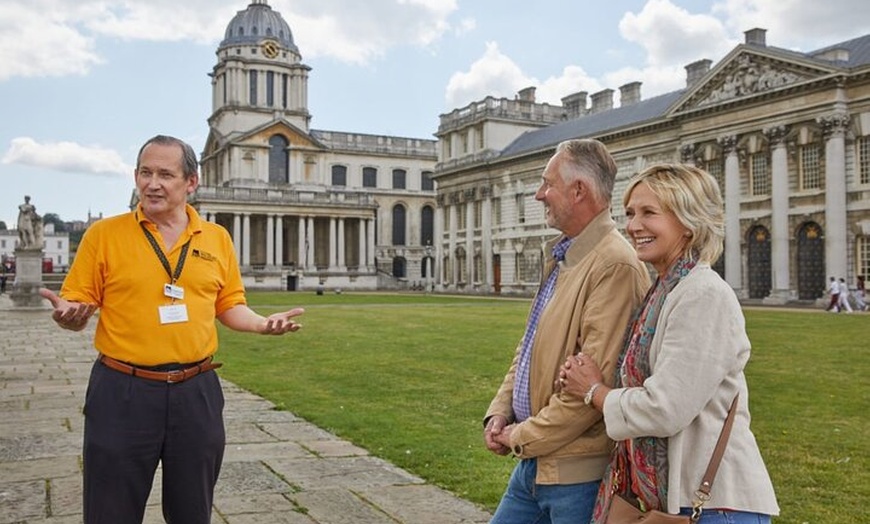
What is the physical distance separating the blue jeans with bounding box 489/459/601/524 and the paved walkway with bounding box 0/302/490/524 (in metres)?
2.19

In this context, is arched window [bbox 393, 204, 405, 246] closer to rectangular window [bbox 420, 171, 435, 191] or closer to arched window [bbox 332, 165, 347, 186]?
rectangular window [bbox 420, 171, 435, 191]

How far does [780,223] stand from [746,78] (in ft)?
23.2

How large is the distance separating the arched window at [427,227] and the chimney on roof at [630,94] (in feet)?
128

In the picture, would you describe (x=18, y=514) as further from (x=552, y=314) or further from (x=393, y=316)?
(x=393, y=316)

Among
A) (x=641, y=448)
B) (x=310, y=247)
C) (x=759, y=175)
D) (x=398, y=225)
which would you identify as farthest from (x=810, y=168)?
(x=398, y=225)

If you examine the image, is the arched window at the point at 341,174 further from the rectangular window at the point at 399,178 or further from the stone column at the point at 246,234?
the stone column at the point at 246,234

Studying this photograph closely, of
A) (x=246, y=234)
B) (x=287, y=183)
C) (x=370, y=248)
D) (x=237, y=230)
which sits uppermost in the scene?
(x=287, y=183)

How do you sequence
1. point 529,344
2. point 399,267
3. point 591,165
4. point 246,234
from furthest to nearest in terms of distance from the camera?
point 399,267 < point 246,234 < point 529,344 < point 591,165

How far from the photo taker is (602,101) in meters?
59.3

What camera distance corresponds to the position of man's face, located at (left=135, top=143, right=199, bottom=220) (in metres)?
3.73

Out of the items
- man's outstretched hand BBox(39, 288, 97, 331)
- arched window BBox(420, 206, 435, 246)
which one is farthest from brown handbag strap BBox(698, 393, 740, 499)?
arched window BBox(420, 206, 435, 246)

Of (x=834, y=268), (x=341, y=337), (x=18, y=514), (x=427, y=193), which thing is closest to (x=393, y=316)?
(x=341, y=337)

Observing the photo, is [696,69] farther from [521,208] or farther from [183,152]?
[183,152]

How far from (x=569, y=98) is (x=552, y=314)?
62663mm
